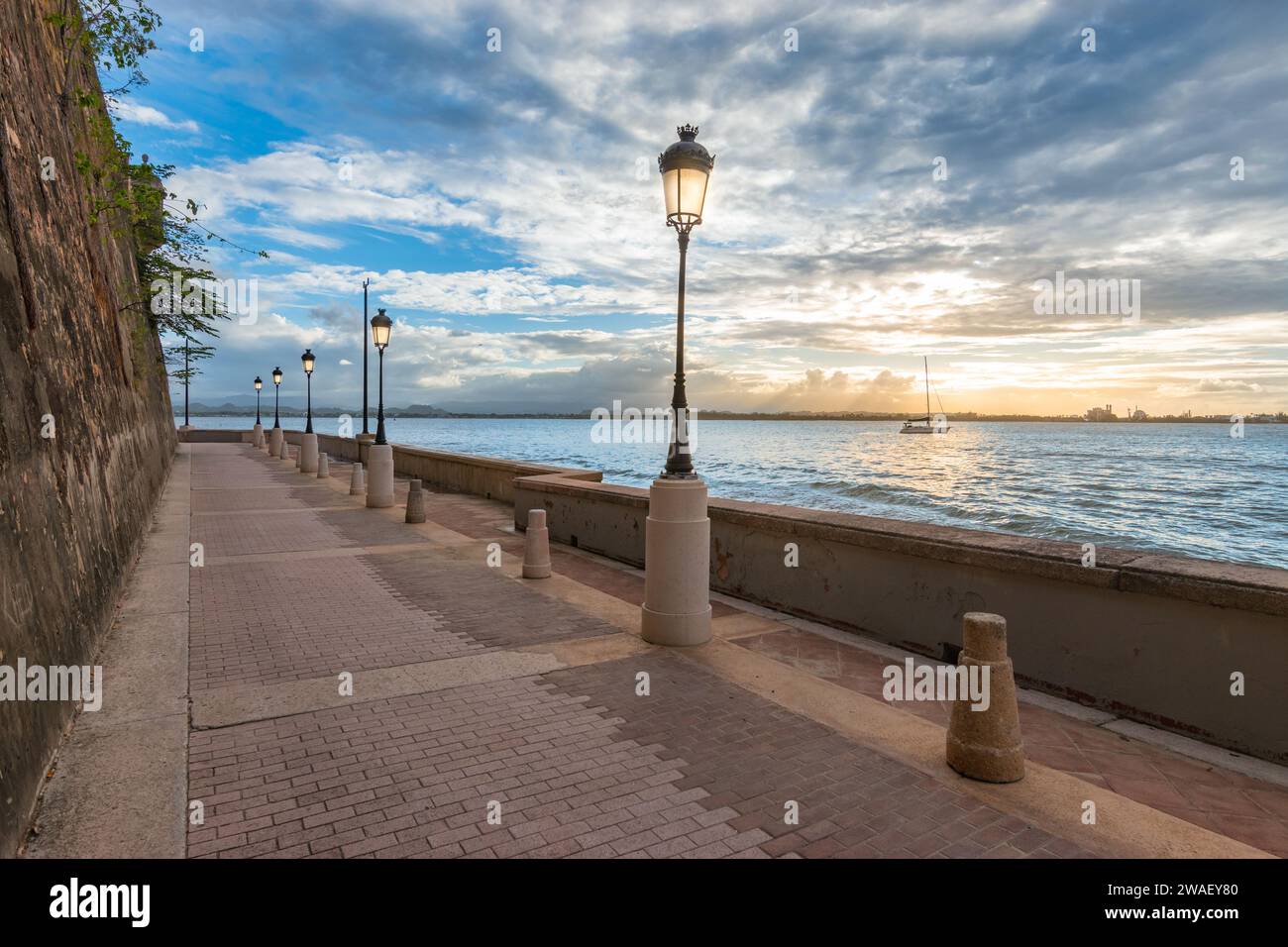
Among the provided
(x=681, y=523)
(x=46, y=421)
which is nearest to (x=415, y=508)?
(x=46, y=421)

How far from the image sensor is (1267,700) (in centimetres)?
486

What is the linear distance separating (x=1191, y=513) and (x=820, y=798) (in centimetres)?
4209

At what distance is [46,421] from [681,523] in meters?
5.29

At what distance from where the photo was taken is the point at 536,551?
1001 centimetres

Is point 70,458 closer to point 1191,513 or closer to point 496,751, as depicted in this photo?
point 496,751

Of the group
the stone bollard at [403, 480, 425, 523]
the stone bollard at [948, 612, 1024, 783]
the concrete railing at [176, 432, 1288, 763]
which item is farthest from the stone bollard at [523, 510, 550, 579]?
the stone bollard at [948, 612, 1024, 783]

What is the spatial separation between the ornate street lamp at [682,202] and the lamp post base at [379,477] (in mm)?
12133

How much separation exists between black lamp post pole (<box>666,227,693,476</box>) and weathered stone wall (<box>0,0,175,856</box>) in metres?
4.88

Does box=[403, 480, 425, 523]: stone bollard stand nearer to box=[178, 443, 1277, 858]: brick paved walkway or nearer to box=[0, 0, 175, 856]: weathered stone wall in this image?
box=[0, 0, 175, 856]: weathered stone wall

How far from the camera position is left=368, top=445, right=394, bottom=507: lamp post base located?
17625 mm

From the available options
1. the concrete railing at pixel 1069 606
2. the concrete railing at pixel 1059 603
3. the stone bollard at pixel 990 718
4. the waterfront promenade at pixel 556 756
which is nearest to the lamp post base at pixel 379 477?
the waterfront promenade at pixel 556 756

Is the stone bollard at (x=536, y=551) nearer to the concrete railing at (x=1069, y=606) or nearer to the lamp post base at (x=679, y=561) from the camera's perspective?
the concrete railing at (x=1069, y=606)

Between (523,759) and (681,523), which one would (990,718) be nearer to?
(523,759)
